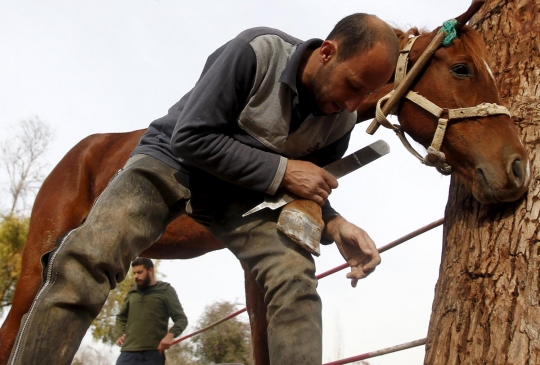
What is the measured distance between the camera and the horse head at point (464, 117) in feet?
8.20

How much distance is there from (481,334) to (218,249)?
10.8 feet

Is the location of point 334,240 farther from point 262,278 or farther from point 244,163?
point 244,163

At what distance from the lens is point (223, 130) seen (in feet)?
7.79

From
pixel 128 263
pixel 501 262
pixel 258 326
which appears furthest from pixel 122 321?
pixel 501 262

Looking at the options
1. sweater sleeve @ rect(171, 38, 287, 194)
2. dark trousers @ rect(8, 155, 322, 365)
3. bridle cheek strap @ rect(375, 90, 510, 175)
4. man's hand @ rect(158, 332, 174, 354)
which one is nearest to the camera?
dark trousers @ rect(8, 155, 322, 365)

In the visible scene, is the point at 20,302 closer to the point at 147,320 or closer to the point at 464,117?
the point at 147,320

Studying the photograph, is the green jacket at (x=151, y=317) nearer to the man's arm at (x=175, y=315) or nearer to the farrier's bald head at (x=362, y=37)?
the man's arm at (x=175, y=315)

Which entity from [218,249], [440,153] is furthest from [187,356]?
[440,153]

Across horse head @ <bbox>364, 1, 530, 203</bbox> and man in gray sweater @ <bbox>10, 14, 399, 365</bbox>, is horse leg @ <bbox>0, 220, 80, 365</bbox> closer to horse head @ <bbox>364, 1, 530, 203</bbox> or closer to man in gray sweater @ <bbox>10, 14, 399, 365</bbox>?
man in gray sweater @ <bbox>10, 14, 399, 365</bbox>

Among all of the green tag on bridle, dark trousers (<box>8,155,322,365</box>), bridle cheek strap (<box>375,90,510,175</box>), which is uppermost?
the green tag on bridle

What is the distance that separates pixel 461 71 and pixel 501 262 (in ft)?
3.80

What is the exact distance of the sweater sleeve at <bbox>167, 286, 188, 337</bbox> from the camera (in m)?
6.01

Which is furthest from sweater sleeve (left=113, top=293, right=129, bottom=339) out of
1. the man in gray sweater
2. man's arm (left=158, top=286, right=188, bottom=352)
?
the man in gray sweater

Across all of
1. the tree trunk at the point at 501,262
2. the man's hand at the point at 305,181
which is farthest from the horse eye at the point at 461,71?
the man's hand at the point at 305,181
